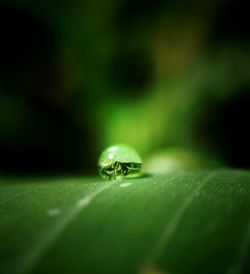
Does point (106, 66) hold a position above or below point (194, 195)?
above

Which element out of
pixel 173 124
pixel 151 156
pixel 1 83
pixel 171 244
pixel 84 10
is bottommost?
pixel 171 244

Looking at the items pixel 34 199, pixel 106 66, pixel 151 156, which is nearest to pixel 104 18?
pixel 106 66

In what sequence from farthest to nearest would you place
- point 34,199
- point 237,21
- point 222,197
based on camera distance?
point 237,21 → point 34,199 → point 222,197

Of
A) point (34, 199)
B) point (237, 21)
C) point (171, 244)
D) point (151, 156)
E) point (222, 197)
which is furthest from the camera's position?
point (237, 21)

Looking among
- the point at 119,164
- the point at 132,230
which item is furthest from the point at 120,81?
the point at 132,230

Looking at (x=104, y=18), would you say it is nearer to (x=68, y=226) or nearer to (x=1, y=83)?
(x=1, y=83)

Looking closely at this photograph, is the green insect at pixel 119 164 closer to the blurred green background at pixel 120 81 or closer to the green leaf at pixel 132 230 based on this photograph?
the green leaf at pixel 132 230

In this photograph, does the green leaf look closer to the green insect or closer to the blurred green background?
the green insect

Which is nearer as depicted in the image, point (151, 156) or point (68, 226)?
point (68, 226)
